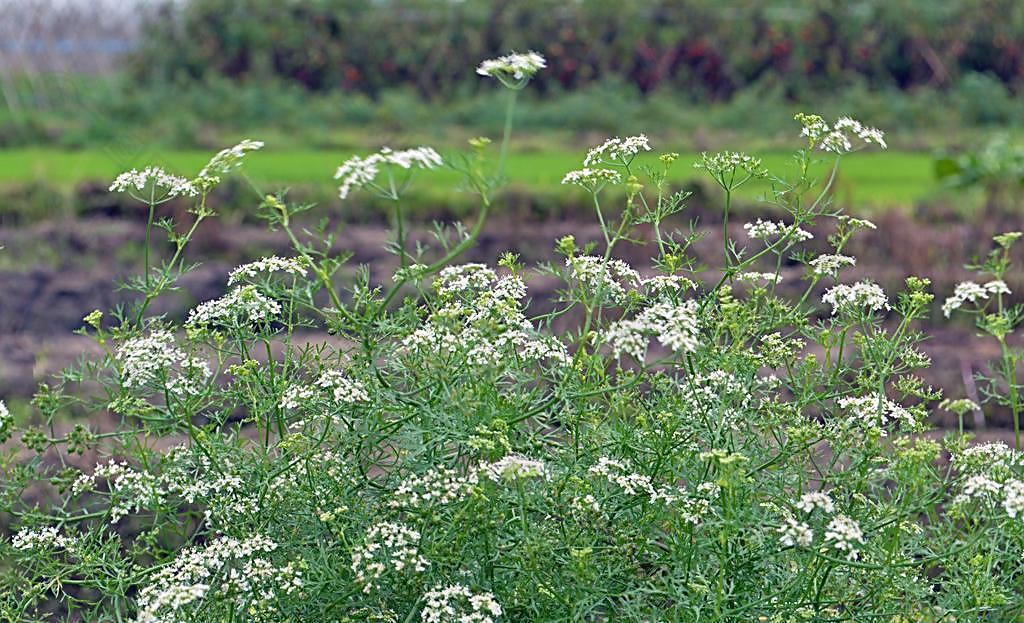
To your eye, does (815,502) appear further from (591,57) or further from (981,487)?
(591,57)

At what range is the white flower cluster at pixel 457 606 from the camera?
2412 millimetres

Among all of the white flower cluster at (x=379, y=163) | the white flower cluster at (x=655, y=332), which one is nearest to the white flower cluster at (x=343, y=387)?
the white flower cluster at (x=379, y=163)

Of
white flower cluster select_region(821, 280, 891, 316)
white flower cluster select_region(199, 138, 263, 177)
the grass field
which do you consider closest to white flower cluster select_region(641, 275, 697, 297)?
white flower cluster select_region(821, 280, 891, 316)

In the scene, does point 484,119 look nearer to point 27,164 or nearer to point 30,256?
point 27,164

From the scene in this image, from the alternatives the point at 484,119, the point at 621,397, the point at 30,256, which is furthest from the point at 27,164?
the point at 621,397

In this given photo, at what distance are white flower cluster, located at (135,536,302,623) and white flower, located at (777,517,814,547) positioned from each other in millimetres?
950

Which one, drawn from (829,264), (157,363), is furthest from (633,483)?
(157,363)

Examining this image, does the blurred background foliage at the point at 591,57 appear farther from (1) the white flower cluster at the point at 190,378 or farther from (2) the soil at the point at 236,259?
(1) the white flower cluster at the point at 190,378

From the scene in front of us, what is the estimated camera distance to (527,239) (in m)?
9.55

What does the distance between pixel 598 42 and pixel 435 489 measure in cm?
1674

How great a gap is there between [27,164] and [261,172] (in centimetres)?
264

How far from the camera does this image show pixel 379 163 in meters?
2.54

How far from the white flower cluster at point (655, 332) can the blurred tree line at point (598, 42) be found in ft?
51.4

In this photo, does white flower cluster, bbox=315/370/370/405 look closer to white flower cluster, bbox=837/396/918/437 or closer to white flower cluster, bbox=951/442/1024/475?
white flower cluster, bbox=837/396/918/437
